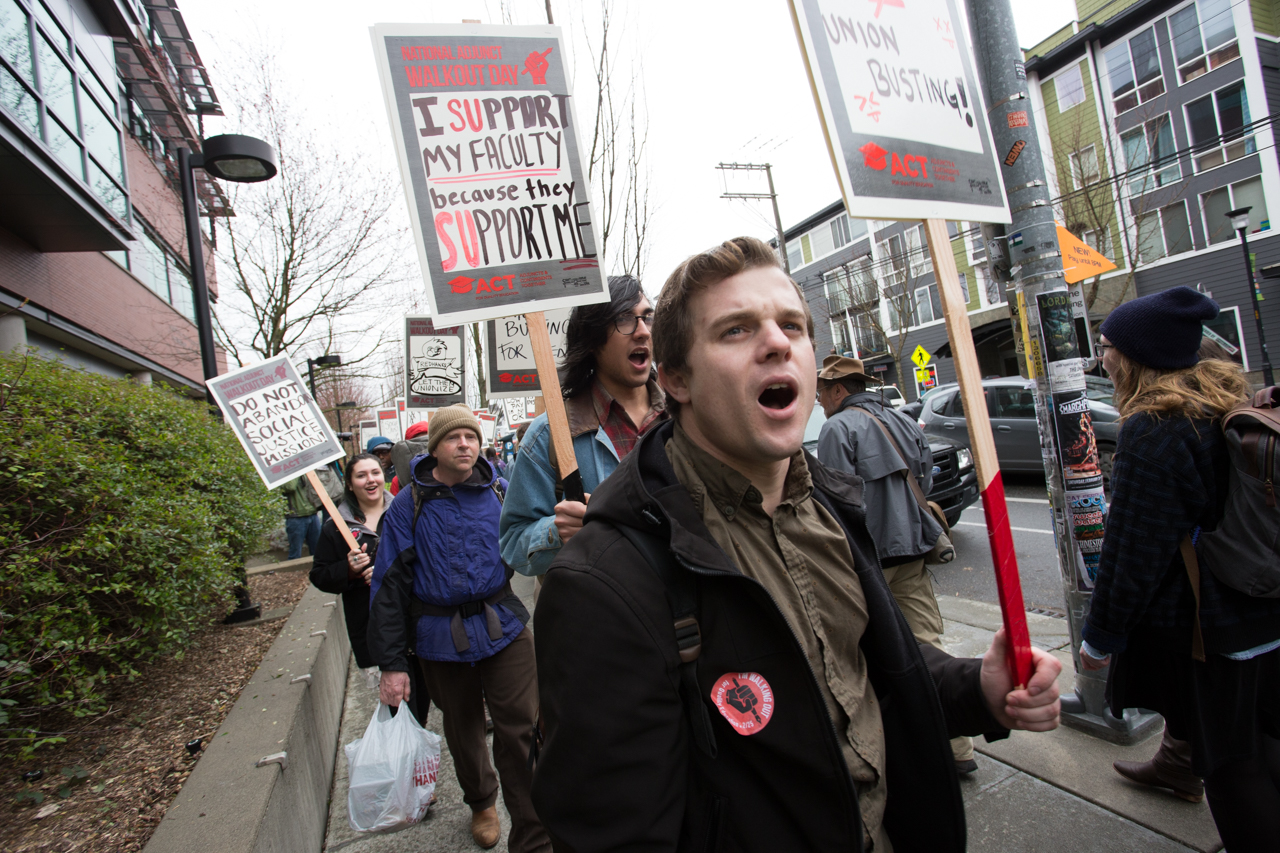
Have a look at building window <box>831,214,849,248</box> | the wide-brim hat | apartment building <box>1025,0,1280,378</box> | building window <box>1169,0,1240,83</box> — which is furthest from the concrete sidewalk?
building window <box>831,214,849,248</box>

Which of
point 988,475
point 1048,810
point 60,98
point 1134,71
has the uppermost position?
point 1134,71

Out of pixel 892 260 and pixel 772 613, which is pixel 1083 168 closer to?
pixel 892 260

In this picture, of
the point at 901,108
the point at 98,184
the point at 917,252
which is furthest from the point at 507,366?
the point at 917,252

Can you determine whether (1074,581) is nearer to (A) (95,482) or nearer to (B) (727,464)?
(B) (727,464)

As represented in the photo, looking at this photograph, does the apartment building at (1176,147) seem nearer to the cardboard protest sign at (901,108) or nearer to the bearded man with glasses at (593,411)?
the cardboard protest sign at (901,108)

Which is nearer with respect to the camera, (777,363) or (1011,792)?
(777,363)

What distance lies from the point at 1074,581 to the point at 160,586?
4.76m

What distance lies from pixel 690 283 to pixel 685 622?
0.72m

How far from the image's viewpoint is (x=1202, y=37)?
20812 millimetres

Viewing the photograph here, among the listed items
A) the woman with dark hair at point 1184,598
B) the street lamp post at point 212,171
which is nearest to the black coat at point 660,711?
the woman with dark hair at point 1184,598

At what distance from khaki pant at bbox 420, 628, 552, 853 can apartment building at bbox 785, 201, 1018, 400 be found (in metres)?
24.9

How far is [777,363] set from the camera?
4.52ft

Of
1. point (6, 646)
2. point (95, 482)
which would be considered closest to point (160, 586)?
point (95, 482)

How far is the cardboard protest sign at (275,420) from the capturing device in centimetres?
513
